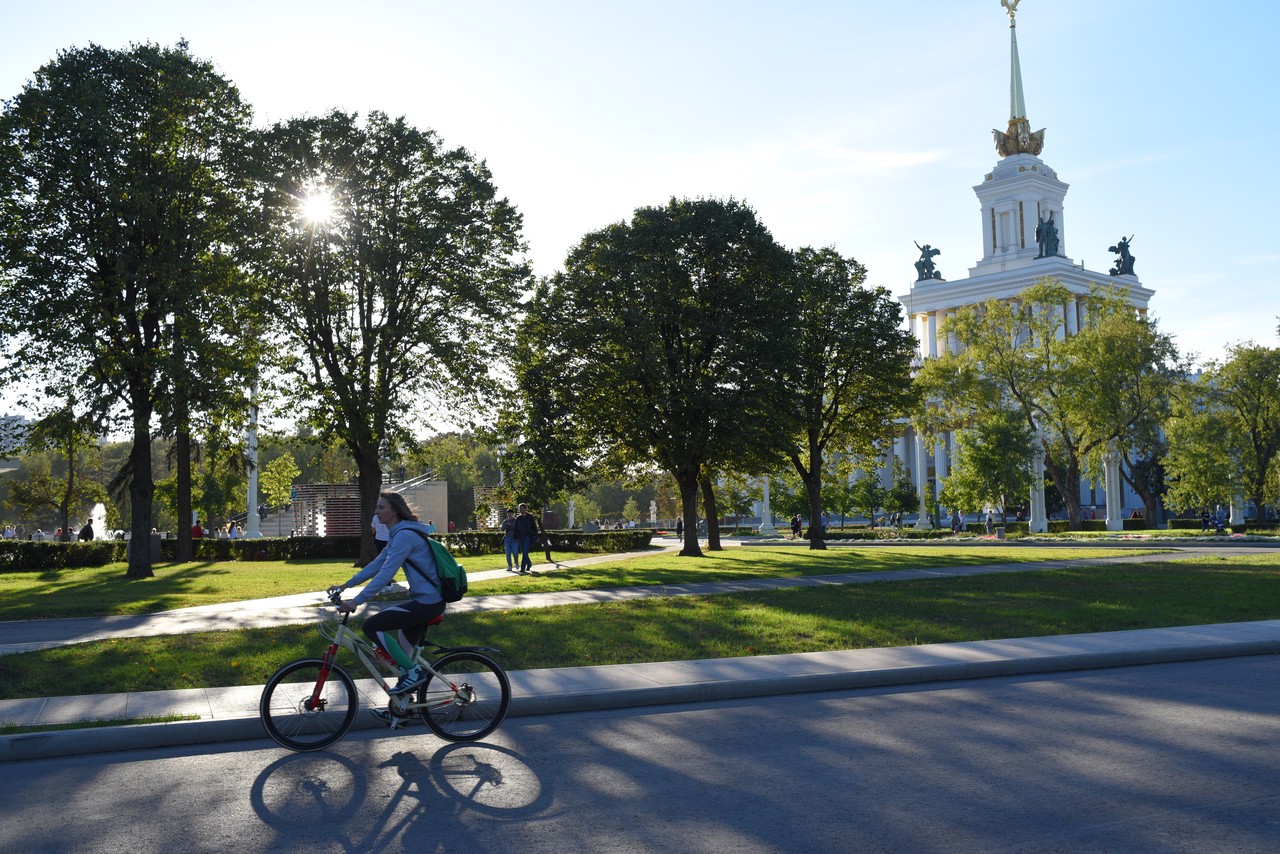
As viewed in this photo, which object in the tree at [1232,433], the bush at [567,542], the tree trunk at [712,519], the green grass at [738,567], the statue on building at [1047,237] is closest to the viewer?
the green grass at [738,567]

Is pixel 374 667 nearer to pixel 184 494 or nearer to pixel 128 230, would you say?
pixel 128 230

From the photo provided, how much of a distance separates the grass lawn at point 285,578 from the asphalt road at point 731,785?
13.6 meters

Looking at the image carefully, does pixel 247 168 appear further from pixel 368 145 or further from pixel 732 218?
pixel 732 218

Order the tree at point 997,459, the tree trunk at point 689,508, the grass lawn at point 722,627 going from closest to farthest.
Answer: the grass lawn at point 722,627 → the tree trunk at point 689,508 → the tree at point 997,459

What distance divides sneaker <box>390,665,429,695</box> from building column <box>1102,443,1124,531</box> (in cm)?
6502

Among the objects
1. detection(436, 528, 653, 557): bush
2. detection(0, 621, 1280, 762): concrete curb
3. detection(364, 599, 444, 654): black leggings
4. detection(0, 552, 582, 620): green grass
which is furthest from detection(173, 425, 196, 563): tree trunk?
detection(364, 599, 444, 654): black leggings

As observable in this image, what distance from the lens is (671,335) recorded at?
3728cm

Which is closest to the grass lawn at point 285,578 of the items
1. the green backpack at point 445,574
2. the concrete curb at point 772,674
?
the concrete curb at point 772,674

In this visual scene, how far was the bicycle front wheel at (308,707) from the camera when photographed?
29.3ft

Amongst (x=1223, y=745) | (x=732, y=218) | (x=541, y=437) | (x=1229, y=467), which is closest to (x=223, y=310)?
(x=541, y=437)

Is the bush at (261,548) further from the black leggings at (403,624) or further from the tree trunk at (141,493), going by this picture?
the black leggings at (403,624)

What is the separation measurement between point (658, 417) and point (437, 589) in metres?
27.0

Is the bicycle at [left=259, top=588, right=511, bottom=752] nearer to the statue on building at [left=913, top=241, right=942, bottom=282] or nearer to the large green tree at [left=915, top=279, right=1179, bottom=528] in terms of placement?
the large green tree at [left=915, top=279, right=1179, bottom=528]

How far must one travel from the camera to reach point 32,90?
29.5 m
